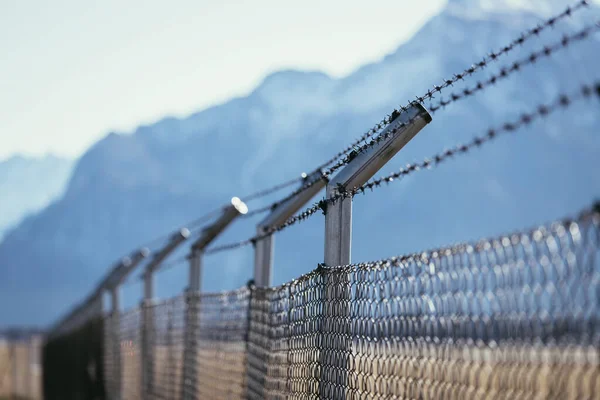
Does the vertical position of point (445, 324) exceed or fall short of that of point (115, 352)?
it falls short

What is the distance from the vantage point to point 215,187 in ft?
274

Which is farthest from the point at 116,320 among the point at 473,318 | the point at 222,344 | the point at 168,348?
the point at 473,318

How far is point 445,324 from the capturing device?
8.79ft

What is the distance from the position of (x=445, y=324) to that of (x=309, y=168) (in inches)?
2895

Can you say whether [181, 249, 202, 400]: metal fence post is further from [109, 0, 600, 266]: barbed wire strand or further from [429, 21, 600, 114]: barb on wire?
[429, 21, 600, 114]: barb on wire

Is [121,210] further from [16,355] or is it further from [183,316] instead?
[183,316]

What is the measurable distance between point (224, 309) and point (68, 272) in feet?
283

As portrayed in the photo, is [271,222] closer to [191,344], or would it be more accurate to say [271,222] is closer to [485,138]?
[191,344]

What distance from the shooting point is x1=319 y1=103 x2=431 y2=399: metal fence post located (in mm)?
3672

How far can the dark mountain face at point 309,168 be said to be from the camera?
71.6m

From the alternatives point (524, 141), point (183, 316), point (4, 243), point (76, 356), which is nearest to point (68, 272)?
point (4, 243)

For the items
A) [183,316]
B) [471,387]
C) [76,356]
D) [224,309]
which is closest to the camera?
[471,387]

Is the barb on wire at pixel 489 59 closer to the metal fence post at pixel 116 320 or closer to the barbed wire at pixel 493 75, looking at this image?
the barbed wire at pixel 493 75

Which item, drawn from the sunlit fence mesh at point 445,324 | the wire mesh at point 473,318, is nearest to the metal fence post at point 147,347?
the sunlit fence mesh at point 445,324
